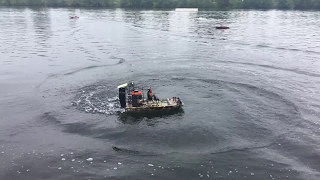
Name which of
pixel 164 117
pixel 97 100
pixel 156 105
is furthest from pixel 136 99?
pixel 97 100

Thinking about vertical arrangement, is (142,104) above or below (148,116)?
above

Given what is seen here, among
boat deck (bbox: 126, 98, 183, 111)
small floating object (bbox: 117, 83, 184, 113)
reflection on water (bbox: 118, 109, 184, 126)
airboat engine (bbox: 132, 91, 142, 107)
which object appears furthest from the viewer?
boat deck (bbox: 126, 98, 183, 111)

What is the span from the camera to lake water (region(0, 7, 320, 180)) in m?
24.0

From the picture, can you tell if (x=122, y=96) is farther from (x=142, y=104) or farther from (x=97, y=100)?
(x=97, y=100)

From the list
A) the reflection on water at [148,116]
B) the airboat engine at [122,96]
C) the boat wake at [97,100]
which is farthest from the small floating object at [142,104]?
the boat wake at [97,100]

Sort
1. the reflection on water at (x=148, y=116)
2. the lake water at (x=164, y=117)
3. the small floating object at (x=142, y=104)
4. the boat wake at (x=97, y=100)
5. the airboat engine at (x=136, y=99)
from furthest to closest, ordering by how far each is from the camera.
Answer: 1. the boat wake at (x=97, y=100)
2. the small floating object at (x=142, y=104)
3. the airboat engine at (x=136, y=99)
4. the reflection on water at (x=148, y=116)
5. the lake water at (x=164, y=117)

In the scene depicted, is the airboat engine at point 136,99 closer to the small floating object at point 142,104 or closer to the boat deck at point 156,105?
the small floating object at point 142,104

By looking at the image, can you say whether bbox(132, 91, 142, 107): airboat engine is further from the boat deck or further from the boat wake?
the boat wake

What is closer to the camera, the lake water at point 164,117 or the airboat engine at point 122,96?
the lake water at point 164,117

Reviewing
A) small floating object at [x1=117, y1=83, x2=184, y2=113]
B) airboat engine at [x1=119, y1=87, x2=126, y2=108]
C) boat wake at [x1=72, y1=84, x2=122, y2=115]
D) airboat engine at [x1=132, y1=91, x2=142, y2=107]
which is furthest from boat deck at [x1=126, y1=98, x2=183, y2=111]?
boat wake at [x1=72, y1=84, x2=122, y2=115]

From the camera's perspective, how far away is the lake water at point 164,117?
24.0 meters

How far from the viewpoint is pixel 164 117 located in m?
33.2

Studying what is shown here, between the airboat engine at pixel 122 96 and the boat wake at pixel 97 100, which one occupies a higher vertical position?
the airboat engine at pixel 122 96

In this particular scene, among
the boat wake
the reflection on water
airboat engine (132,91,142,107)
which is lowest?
the reflection on water
